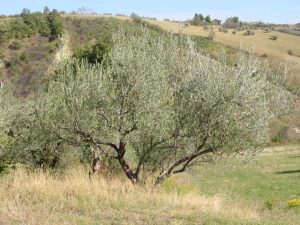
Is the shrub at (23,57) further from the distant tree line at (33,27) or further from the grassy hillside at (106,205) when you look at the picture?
the grassy hillside at (106,205)

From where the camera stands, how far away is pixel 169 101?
559 inches

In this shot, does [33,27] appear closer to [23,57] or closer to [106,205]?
[23,57]

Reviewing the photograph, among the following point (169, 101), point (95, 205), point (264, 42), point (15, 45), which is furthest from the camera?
point (264, 42)

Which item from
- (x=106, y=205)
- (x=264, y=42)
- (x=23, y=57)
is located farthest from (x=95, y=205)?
(x=264, y=42)

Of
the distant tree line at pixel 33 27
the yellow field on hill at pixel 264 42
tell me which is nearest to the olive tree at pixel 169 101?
the distant tree line at pixel 33 27

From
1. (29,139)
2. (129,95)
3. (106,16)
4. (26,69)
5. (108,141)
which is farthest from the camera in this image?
(106,16)

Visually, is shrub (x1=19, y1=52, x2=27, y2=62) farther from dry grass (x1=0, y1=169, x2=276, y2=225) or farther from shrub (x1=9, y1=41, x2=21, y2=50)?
dry grass (x1=0, y1=169, x2=276, y2=225)

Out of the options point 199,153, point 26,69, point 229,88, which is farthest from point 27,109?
point 26,69

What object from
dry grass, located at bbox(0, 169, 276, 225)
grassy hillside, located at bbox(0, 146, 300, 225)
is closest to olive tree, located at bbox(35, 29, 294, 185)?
grassy hillside, located at bbox(0, 146, 300, 225)

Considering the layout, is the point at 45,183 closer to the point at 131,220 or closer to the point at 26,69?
the point at 131,220

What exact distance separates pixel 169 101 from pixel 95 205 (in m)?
4.13

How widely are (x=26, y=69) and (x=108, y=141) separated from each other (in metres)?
58.1

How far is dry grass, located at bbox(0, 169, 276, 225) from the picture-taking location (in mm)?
10281

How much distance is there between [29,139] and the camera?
1772 cm
